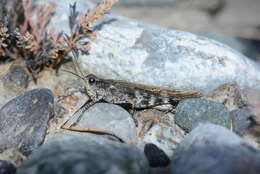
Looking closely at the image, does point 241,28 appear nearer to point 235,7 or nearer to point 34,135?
point 235,7

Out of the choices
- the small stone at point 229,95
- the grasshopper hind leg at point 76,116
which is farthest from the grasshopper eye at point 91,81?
the small stone at point 229,95

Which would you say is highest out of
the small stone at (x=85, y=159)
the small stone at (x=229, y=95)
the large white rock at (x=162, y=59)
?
the large white rock at (x=162, y=59)

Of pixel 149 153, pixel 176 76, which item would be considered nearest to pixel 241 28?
pixel 176 76

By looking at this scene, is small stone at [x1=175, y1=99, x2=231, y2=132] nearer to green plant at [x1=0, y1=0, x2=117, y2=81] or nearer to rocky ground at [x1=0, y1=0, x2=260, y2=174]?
rocky ground at [x1=0, y1=0, x2=260, y2=174]

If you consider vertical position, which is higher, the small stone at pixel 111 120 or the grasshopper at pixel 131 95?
the grasshopper at pixel 131 95

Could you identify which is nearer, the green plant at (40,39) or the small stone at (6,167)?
the small stone at (6,167)

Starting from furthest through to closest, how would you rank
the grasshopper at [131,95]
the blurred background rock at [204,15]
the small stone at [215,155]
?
the blurred background rock at [204,15] → the grasshopper at [131,95] → the small stone at [215,155]

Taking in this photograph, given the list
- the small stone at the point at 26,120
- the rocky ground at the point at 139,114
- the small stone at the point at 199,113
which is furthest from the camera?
the small stone at the point at 199,113

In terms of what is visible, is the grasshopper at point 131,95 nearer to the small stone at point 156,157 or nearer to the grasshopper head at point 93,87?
the grasshopper head at point 93,87

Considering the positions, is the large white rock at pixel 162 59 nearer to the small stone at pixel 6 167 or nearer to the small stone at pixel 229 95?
the small stone at pixel 229 95
